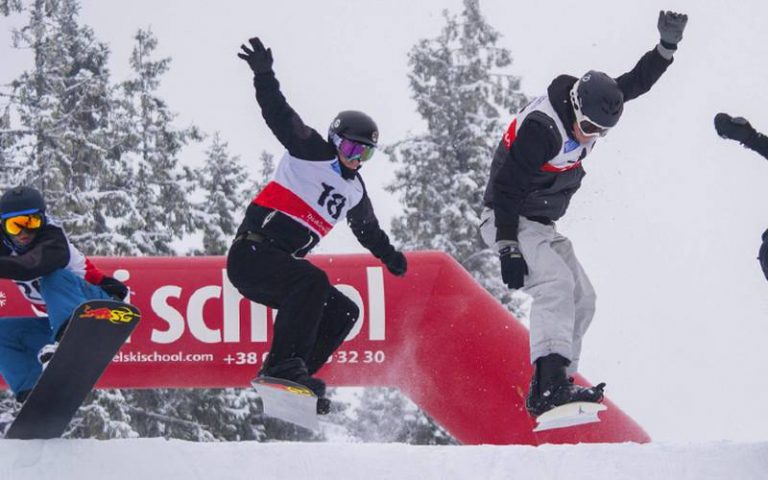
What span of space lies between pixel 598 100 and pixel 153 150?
14.5 meters

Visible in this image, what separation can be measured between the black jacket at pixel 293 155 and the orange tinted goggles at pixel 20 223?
1.05 meters

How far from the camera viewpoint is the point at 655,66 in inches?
204

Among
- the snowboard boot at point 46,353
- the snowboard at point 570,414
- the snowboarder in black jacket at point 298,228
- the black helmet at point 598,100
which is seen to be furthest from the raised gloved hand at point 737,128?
the snowboard boot at point 46,353

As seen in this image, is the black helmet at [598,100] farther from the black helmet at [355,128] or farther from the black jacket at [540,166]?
the black helmet at [355,128]

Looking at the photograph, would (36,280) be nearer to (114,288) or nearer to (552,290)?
(114,288)

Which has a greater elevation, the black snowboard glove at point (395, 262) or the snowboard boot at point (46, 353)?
the black snowboard glove at point (395, 262)

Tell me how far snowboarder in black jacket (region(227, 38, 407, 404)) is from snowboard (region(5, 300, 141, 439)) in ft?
2.62

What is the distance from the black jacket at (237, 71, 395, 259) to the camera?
4.90 meters

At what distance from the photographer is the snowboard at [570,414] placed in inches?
175

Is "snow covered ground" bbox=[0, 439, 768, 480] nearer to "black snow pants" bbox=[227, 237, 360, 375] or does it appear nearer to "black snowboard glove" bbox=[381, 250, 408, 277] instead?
"black snow pants" bbox=[227, 237, 360, 375]

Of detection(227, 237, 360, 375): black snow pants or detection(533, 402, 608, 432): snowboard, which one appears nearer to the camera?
detection(533, 402, 608, 432): snowboard

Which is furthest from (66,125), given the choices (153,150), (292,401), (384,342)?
(292,401)

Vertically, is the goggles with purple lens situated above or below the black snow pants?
above

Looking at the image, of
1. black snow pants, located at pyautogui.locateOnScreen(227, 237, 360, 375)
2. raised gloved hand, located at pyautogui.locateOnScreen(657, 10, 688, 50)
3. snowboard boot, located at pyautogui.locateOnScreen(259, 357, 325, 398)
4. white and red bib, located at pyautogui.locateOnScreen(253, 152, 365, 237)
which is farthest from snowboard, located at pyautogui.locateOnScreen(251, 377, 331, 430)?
raised gloved hand, located at pyautogui.locateOnScreen(657, 10, 688, 50)
